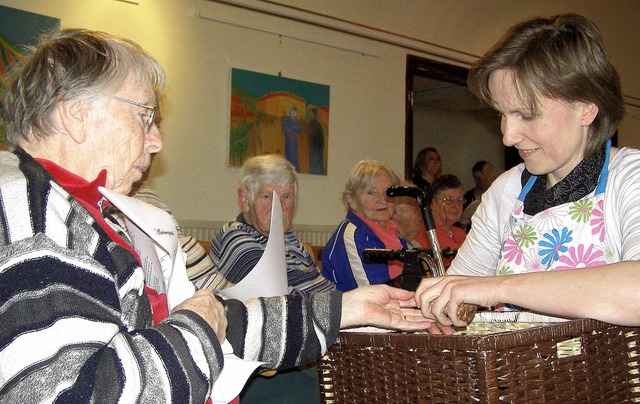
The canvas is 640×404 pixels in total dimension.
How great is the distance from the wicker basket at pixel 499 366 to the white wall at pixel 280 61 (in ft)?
13.7

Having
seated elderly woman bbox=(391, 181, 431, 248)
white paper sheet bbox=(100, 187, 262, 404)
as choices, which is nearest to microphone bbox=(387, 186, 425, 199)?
white paper sheet bbox=(100, 187, 262, 404)

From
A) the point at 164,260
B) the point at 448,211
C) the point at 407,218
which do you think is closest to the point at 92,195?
the point at 164,260

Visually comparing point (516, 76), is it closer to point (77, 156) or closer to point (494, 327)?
point (494, 327)

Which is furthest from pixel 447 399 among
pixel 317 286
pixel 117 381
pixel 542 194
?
pixel 317 286

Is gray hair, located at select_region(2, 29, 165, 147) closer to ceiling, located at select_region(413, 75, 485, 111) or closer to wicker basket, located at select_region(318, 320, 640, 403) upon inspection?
wicker basket, located at select_region(318, 320, 640, 403)

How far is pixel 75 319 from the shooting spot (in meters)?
0.93

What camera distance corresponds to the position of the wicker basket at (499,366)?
40.7 inches

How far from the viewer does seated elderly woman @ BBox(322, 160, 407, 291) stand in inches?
150

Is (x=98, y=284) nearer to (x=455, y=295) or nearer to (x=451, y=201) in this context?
(x=455, y=295)

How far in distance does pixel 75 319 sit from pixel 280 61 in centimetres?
537

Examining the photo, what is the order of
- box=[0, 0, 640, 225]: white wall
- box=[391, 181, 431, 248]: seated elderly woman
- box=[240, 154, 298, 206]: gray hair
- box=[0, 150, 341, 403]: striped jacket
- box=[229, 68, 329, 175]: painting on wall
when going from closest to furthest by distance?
box=[0, 150, 341, 403]: striped jacket < box=[240, 154, 298, 206]: gray hair < box=[391, 181, 431, 248]: seated elderly woman < box=[0, 0, 640, 225]: white wall < box=[229, 68, 329, 175]: painting on wall

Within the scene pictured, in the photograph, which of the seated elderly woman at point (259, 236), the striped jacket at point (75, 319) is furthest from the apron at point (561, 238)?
the seated elderly woman at point (259, 236)

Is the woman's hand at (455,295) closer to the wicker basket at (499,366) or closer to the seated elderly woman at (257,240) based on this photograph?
the wicker basket at (499,366)

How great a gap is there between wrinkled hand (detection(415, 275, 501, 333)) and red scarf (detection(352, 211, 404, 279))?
2.54 meters
